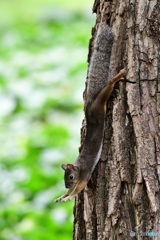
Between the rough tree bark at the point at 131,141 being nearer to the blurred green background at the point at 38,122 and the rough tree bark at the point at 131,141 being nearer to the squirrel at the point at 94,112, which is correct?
the squirrel at the point at 94,112

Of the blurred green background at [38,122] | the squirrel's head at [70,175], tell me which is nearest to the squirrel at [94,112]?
the squirrel's head at [70,175]

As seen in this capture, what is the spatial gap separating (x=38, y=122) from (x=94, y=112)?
3765 millimetres

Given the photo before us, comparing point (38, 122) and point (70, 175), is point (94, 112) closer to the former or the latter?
point (70, 175)

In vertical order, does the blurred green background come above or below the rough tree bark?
above

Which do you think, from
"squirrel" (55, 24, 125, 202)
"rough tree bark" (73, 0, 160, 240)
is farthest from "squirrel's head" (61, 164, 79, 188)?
"rough tree bark" (73, 0, 160, 240)

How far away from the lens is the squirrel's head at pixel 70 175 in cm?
237

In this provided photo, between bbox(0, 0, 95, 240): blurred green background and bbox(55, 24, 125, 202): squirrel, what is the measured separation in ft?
4.51

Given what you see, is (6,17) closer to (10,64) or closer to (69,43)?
(69,43)

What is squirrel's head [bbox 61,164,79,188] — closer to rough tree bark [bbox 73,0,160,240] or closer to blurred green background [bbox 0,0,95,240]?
rough tree bark [bbox 73,0,160,240]

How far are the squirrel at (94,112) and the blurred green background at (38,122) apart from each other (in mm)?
1374

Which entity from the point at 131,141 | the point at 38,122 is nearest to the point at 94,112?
the point at 131,141

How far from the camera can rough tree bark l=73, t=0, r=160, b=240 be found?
233 centimetres

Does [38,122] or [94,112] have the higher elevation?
[38,122]

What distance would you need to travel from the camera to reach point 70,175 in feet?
7.77
